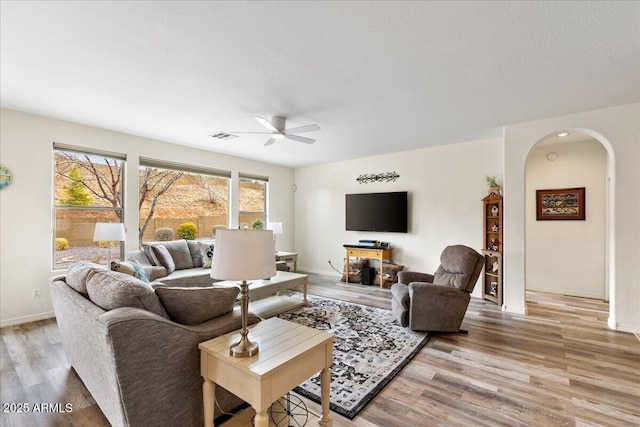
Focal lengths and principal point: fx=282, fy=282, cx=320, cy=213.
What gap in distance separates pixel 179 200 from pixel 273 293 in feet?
8.69

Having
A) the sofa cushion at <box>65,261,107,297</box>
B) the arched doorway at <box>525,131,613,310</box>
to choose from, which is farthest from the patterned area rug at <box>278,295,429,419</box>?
the arched doorway at <box>525,131,613,310</box>

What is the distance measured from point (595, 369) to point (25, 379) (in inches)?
183

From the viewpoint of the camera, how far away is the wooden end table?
127cm

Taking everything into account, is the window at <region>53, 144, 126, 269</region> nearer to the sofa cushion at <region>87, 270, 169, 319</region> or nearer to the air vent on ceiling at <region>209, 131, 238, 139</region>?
the air vent on ceiling at <region>209, 131, 238, 139</region>

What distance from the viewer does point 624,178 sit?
10.7 feet

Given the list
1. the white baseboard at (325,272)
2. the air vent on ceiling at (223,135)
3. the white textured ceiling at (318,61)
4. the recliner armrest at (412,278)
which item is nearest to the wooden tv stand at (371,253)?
the white baseboard at (325,272)

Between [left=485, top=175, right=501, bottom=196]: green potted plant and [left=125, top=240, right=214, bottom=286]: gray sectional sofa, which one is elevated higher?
[left=485, top=175, right=501, bottom=196]: green potted plant

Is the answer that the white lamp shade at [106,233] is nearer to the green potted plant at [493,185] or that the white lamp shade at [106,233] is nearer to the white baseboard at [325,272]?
the white baseboard at [325,272]

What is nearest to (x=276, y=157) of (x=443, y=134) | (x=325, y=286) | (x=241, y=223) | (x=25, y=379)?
(x=241, y=223)

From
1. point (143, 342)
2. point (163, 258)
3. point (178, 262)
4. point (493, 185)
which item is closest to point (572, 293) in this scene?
point (493, 185)

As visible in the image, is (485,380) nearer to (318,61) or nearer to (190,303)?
(190,303)

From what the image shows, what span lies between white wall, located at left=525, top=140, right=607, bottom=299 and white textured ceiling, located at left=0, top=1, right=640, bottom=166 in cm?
175

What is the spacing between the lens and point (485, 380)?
2225 mm

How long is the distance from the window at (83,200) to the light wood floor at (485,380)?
1.04 meters
